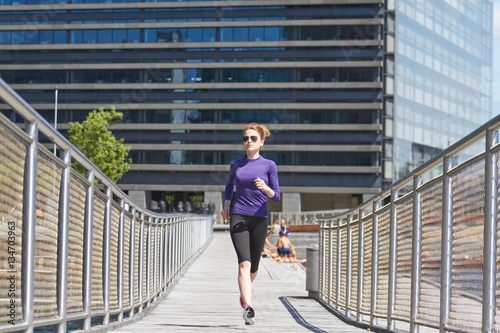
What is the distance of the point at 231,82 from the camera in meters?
78.4

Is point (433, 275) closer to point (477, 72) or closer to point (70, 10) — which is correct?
point (70, 10)

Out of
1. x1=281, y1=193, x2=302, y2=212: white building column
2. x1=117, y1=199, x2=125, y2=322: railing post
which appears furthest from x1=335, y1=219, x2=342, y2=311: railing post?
x1=281, y1=193, x2=302, y2=212: white building column

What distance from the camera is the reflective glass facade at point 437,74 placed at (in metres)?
77.6

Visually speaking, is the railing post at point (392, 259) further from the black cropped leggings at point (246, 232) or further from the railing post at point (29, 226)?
the railing post at point (29, 226)

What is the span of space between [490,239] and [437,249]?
4.43 ft

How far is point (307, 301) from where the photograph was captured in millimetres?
13344

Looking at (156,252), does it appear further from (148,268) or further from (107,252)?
(107,252)

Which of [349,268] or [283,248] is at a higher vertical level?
[349,268]

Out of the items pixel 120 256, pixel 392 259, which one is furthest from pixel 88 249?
pixel 392 259

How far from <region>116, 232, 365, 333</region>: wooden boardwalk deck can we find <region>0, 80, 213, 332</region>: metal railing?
53 centimetres

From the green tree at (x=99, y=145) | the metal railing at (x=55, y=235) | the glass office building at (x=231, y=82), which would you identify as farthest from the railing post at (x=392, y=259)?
the glass office building at (x=231, y=82)

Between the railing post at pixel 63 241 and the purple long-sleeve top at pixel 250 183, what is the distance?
2.19 meters

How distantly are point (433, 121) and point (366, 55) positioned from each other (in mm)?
10796

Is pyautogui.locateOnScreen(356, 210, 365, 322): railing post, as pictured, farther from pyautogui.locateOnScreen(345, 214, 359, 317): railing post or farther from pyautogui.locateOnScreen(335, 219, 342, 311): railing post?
pyautogui.locateOnScreen(335, 219, 342, 311): railing post
